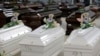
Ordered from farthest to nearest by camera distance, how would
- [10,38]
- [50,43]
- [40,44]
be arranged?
1. [10,38]
2. [50,43]
3. [40,44]

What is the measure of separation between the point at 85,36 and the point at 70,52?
0.91ft

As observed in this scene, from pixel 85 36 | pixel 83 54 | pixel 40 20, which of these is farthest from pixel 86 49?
pixel 40 20

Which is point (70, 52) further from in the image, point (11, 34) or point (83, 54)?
point (11, 34)

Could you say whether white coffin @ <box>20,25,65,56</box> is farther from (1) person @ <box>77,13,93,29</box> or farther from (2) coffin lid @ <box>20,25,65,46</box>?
(1) person @ <box>77,13,93,29</box>

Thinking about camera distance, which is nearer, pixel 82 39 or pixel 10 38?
pixel 82 39

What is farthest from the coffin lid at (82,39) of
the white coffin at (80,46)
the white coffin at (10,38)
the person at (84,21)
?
the white coffin at (10,38)

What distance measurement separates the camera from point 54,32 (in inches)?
114

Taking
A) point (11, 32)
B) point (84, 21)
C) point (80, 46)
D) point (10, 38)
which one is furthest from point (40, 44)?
point (84, 21)

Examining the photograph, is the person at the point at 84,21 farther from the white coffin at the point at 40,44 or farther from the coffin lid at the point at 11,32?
the coffin lid at the point at 11,32

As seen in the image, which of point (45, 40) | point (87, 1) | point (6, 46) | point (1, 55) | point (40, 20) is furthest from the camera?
point (87, 1)

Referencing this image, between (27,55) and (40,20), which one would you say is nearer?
(27,55)

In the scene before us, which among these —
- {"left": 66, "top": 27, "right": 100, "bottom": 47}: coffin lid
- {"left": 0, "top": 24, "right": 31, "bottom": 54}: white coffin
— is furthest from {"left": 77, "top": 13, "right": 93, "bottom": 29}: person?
{"left": 0, "top": 24, "right": 31, "bottom": 54}: white coffin

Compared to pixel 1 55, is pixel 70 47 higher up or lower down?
lower down

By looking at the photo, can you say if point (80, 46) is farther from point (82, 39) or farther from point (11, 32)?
point (11, 32)
